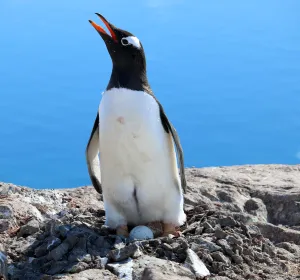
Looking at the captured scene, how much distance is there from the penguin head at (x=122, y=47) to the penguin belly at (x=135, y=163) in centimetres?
17

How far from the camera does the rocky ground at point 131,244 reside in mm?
3982

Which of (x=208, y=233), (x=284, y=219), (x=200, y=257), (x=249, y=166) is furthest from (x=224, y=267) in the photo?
Answer: (x=249, y=166)

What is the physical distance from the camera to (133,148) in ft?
14.8

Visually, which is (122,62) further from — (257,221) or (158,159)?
(257,221)

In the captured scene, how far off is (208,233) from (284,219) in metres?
1.73

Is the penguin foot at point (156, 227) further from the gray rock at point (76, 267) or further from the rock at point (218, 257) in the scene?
the gray rock at point (76, 267)

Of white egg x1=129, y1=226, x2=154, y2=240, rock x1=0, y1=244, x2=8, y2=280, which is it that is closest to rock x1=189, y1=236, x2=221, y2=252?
white egg x1=129, y1=226, x2=154, y2=240

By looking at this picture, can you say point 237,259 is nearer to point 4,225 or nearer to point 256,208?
point 4,225

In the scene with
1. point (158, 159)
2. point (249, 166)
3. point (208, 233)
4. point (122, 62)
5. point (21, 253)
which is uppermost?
point (249, 166)

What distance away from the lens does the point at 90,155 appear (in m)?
4.93

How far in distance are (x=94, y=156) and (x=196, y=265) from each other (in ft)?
4.09

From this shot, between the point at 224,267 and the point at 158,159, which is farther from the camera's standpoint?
the point at 158,159

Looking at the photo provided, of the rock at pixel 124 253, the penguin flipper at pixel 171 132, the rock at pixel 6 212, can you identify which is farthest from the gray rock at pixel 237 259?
the rock at pixel 6 212

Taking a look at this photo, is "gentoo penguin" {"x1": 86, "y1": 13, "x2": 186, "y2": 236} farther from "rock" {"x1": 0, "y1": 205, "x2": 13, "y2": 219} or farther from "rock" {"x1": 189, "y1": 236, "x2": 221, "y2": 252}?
"rock" {"x1": 0, "y1": 205, "x2": 13, "y2": 219}
